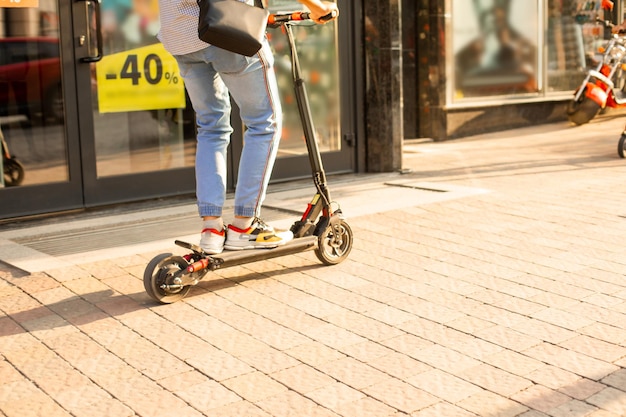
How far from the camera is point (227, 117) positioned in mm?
4816

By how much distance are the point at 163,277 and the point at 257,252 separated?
0.54 meters

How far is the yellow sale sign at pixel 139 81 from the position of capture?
7113 mm

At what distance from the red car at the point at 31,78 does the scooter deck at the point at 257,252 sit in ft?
8.63

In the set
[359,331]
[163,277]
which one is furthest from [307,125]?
[359,331]

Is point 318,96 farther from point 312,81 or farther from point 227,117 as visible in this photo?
point 227,117

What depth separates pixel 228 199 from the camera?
7539 mm

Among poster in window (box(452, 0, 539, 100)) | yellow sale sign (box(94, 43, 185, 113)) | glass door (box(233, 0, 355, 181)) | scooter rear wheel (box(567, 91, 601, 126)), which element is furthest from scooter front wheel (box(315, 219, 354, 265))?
poster in window (box(452, 0, 539, 100))

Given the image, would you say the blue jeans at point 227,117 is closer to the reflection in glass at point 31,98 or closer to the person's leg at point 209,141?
the person's leg at point 209,141

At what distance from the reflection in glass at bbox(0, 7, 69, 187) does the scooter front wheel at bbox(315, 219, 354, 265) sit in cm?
259

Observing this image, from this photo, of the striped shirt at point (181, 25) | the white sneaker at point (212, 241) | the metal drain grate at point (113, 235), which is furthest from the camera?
the metal drain grate at point (113, 235)

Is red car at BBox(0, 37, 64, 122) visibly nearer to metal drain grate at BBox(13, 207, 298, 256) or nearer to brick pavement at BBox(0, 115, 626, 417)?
metal drain grate at BBox(13, 207, 298, 256)

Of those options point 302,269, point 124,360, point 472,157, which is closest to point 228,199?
point 302,269

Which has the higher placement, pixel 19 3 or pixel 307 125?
pixel 19 3

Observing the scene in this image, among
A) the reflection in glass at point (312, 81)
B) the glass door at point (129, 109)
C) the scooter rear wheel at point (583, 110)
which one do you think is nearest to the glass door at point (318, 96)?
the reflection in glass at point (312, 81)
